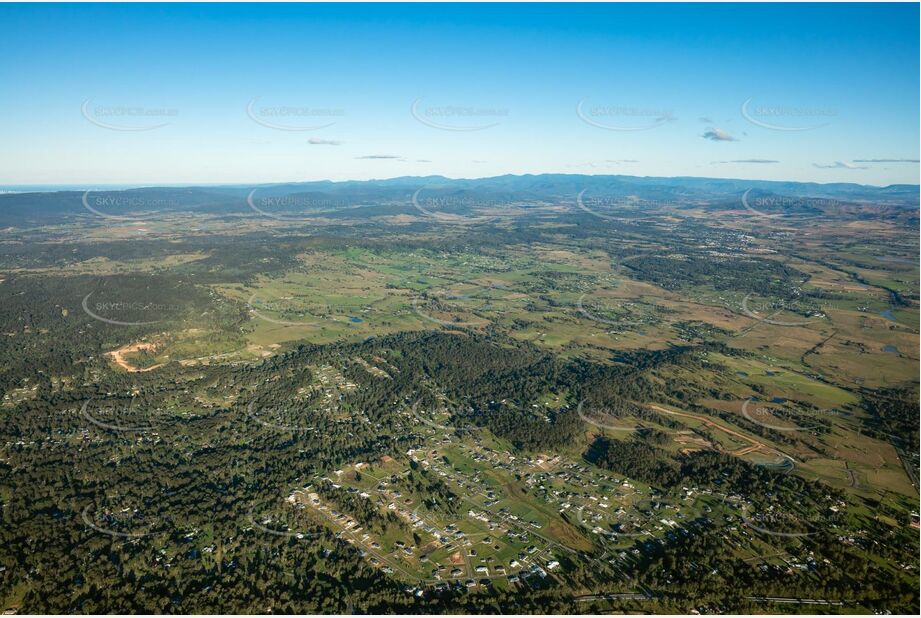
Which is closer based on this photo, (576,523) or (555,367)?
(576,523)

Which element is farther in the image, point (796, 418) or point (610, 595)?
point (796, 418)

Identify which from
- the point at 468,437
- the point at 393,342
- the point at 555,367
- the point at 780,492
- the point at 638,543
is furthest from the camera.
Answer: the point at 393,342

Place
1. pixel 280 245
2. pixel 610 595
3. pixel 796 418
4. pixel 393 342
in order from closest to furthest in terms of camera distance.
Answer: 1. pixel 610 595
2. pixel 796 418
3. pixel 393 342
4. pixel 280 245

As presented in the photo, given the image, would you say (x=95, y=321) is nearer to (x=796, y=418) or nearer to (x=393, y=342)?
(x=393, y=342)

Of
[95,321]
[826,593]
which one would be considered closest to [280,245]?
[95,321]

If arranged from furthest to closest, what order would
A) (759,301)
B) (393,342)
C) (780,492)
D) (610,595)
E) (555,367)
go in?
(759,301), (393,342), (555,367), (780,492), (610,595)

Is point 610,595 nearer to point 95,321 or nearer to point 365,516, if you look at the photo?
point 365,516

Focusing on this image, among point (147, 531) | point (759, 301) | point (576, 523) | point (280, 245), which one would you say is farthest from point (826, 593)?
point (280, 245)

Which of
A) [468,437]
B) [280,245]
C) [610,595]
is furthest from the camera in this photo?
[280,245]

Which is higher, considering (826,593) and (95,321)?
(95,321)
